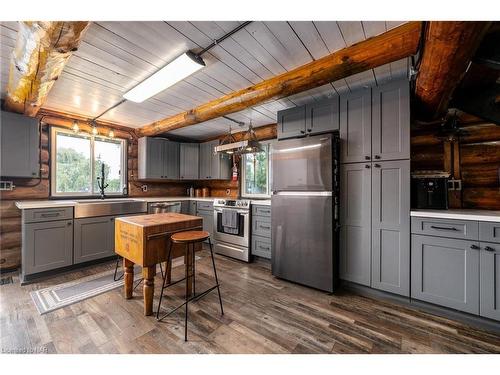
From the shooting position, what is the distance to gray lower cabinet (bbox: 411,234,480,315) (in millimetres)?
1816

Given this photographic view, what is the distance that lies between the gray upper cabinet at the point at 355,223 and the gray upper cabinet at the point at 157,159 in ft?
11.5

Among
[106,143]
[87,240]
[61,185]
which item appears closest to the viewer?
[87,240]

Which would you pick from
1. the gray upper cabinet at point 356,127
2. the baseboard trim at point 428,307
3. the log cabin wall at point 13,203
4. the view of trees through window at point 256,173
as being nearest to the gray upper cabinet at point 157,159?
the log cabin wall at point 13,203

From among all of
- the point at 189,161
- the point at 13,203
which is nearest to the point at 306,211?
the point at 189,161

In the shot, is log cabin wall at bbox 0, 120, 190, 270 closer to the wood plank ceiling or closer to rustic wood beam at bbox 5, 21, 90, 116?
the wood plank ceiling

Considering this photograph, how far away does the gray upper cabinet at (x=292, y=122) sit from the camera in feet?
8.94

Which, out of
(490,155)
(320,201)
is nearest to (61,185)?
(320,201)

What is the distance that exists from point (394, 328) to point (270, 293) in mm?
1173

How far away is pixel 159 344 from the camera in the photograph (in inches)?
62.0

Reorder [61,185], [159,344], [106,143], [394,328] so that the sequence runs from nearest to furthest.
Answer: [159,344] < [394,328] < [61,185] < [106,143]
